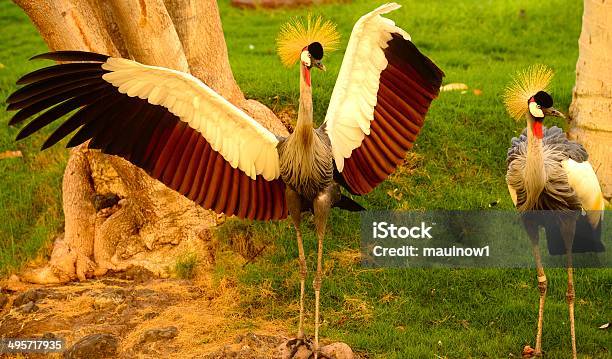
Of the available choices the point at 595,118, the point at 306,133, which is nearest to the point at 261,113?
the point at 306,133

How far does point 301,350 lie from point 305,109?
5.36 feet

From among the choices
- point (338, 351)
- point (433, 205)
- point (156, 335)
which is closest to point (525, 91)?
point (433, 205)

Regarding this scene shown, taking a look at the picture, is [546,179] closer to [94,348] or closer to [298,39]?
[298,39]

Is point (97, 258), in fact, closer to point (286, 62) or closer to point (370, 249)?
point (370, 249)

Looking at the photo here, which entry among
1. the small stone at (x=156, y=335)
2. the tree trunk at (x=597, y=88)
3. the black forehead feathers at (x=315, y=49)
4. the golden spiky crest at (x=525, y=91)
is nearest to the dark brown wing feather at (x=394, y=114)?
the golden spiky crest at (x=525, y=91)

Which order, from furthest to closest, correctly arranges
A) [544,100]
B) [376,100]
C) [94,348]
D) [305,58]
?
[94,348], [376,100], [544,100], [305,58]

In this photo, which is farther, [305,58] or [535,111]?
[535,111]

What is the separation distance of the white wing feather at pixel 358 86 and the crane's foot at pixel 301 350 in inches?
48.3

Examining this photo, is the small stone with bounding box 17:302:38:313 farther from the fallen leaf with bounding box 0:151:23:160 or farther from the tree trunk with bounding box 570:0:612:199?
the tree trunk with bounding box 570:0:612:199

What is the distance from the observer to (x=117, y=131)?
20.3 ft

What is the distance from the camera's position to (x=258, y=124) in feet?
20.4

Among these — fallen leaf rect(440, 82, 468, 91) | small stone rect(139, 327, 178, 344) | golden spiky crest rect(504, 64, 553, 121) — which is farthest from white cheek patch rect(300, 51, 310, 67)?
fallen leaf rect(440, 82, 468, 91)

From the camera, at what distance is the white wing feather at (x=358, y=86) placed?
6316 mm

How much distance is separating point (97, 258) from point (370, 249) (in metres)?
2.43
